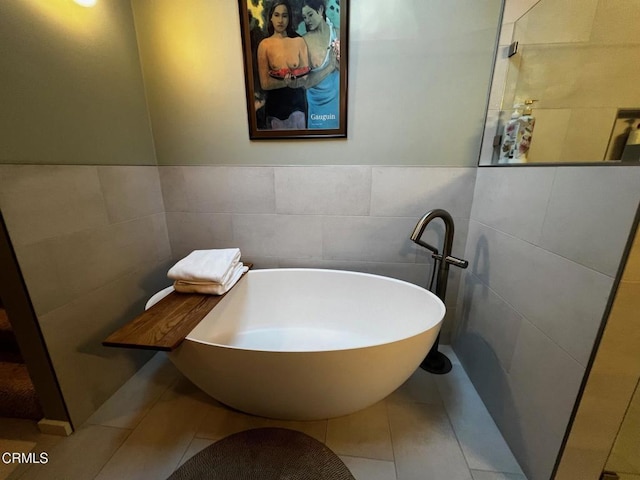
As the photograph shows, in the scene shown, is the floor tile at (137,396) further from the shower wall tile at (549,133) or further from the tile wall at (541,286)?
the shower wall tile at (549,133)

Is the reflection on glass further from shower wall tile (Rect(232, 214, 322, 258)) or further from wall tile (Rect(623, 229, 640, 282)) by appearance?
shower wall tile (Rect(232, 214, 322, 258))

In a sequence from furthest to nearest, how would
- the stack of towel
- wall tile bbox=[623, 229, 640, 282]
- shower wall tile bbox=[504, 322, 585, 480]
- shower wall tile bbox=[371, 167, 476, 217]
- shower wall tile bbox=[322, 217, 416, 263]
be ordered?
shower wall tile bbox=[322, 217, 416, 263]
shower wall tile bbox=[371, 167, 476, 217]
the stack of towel
shower wall tile bbox=[504, 322, 585, 480]
wall tile bbox=[623, 229, 640, 282]

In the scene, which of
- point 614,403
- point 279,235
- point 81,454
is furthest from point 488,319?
point 81,454

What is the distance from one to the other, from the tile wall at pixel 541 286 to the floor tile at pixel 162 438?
138cm

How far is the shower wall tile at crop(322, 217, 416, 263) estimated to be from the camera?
4.83 ft

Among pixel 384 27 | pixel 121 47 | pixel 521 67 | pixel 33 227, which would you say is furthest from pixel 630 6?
pixel 33 227

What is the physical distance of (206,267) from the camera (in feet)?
4.24

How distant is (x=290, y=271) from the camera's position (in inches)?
60.2

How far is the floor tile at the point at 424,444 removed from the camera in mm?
928

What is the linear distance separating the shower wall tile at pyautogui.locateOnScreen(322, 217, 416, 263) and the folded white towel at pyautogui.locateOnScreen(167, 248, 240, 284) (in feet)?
1.93

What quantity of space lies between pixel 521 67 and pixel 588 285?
110 cm

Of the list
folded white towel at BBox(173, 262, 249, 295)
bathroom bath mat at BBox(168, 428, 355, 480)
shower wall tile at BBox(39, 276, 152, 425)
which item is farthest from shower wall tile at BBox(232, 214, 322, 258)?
bathroom bath mat at BBox(168, 428, 355, 480)

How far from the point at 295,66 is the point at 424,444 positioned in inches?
75.1

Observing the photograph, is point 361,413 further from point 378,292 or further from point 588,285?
point 588,285
